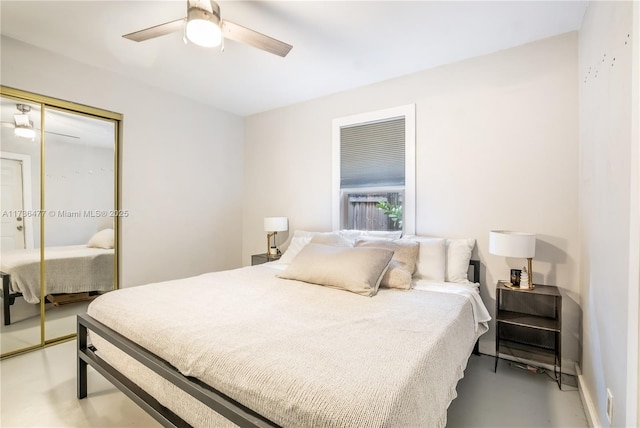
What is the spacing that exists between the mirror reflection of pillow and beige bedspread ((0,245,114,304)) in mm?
44

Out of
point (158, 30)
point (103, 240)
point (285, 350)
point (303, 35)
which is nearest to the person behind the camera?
point (285, 350)

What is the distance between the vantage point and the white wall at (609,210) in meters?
1.15

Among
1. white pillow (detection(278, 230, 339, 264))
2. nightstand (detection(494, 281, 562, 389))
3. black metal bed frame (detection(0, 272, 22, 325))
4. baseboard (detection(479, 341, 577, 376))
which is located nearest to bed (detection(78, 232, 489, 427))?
nightstand (detection(494, 281, 562, 389))

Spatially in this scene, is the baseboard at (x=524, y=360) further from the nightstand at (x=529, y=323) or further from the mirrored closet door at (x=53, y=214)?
the mirrored closet door at (x=53, y=214)

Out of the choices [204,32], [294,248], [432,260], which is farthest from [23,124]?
[432,260]

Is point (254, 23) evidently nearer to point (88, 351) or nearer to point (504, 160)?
point (504, 160)

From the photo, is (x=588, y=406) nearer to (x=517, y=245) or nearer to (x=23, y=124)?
(x=517, y=245)

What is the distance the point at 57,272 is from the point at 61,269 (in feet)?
0.13

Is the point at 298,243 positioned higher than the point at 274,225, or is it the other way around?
the point at 274,225

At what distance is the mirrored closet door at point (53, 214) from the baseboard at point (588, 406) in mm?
4153

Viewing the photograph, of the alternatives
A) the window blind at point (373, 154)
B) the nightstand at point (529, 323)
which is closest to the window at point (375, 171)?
the window blind at point (373, 154)

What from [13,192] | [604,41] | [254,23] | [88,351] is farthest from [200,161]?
[604,41]

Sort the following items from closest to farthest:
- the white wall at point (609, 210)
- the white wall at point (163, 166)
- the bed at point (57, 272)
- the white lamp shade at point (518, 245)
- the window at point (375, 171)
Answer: the white wall at point (609, 210)
the white lamp shade at point (518, 245)
the bed at point (57, 272)
the white wall at point (163, 166)
the window at point (375, 171)

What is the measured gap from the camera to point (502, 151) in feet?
8.57
